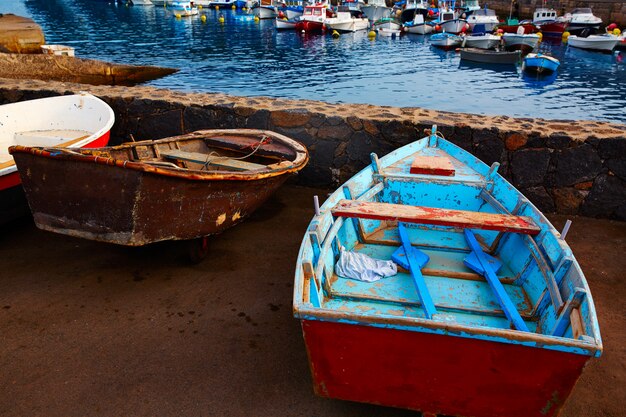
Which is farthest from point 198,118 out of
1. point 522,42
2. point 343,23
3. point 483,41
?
point 343,23

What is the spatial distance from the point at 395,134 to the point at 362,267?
9.22ft

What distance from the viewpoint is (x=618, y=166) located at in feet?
17.5

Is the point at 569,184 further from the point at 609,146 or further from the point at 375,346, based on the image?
the point at 375,346

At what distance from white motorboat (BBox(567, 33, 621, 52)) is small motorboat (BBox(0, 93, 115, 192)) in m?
35.4

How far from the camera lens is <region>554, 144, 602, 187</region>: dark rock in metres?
5.38

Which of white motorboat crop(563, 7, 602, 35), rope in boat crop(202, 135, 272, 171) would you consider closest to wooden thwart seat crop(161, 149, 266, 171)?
rope in boat crop(202, 135, 272, 171)

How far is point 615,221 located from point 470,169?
2.18 meters

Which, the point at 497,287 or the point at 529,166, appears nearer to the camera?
the point at 497,287

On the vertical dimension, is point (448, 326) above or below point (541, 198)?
above

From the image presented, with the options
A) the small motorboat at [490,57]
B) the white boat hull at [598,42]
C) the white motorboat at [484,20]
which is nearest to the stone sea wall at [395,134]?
the small motorboat at [490,57]

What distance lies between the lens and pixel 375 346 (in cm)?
244

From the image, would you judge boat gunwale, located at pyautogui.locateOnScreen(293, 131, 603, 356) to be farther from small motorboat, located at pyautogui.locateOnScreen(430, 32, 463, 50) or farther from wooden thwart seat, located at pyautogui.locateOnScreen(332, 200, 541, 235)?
small motorboat, located at pyautogui.locateOnScreen(430, 32, 463, 50)

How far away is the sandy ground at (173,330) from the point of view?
3008 millimetres

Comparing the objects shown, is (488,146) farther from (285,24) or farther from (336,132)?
(285,24)
